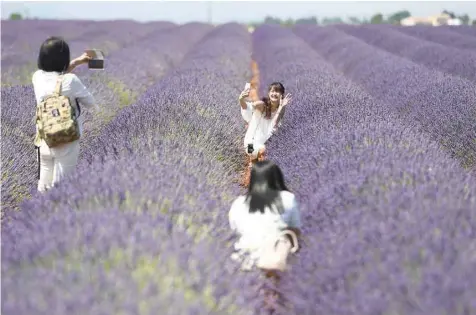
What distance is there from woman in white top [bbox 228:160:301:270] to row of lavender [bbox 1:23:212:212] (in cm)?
173

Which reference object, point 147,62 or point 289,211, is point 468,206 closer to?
point 289,211

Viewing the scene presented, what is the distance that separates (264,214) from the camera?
274 centimetres

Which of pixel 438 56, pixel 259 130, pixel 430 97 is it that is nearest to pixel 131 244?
pixel 259 130

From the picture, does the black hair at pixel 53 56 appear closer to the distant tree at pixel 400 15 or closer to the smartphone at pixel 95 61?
the smartphone at pixel 95 61

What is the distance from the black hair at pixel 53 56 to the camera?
11.2ft

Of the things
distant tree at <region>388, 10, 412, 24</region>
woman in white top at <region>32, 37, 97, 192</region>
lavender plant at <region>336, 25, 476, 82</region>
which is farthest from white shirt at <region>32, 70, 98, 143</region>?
distant tree at <region>388, 10, 412, 24</region>

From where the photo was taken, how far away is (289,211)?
8.84 feet

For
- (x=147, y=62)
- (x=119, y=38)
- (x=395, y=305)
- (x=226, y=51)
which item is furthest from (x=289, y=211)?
(x=119, y=38)

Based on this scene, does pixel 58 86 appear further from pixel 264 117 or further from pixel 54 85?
pixel 264 117

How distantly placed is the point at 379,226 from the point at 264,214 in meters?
0.71

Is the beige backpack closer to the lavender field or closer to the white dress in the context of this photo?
the lavender field

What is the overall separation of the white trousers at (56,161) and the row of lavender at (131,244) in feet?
0.82

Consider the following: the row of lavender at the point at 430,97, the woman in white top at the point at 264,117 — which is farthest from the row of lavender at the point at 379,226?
the row of lavender at the point at 430,97

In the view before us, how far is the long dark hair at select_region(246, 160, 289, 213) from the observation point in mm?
2732
